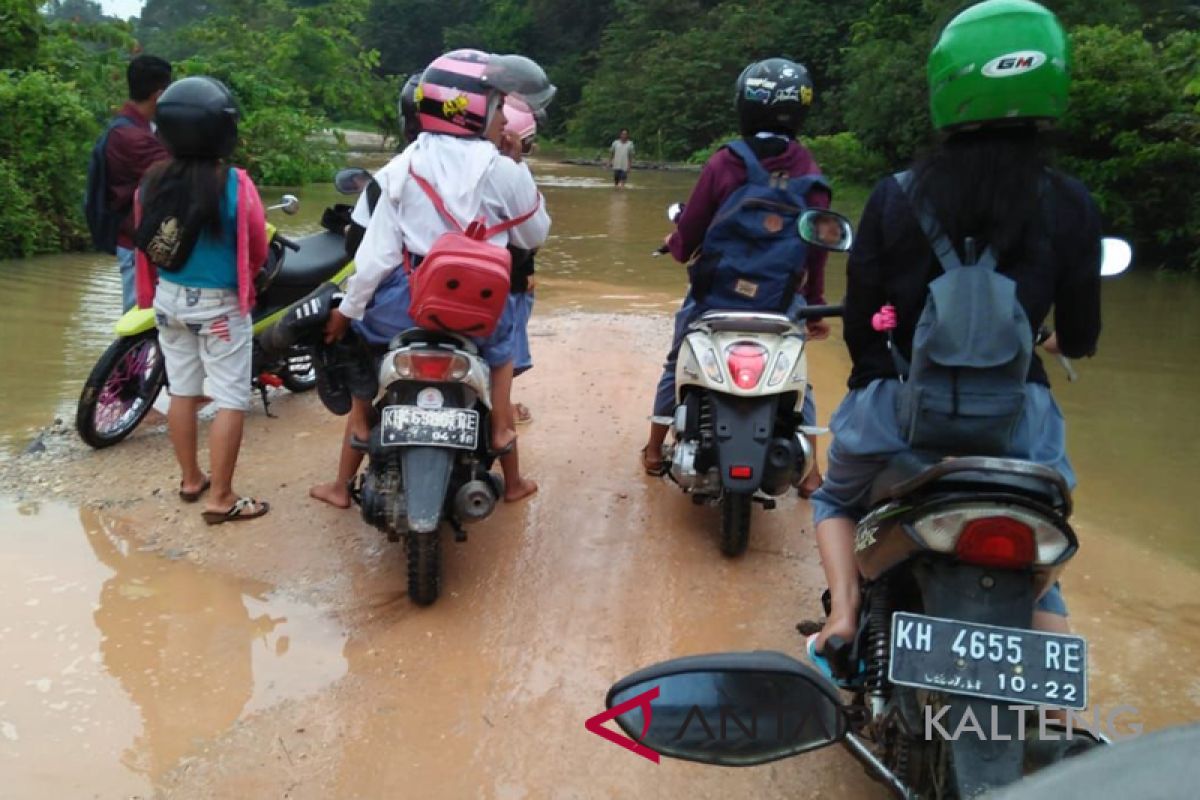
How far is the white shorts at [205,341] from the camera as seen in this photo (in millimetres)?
4352

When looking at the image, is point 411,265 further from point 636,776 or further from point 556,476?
point 636,776

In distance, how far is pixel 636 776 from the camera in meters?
2.87

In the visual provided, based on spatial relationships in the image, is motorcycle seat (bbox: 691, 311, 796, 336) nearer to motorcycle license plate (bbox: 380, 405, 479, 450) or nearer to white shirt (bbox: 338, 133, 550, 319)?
white shirt (bbox: 338, 133, 550, 319)

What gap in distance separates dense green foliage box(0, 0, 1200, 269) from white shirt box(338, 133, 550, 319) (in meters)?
1.70

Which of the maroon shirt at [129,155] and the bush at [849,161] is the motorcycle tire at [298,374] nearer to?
the maroon shirt at [129,155]

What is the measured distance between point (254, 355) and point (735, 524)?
2.83m

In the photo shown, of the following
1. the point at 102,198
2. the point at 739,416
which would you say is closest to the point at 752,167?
the point at 739,416

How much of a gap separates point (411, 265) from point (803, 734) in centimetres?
265

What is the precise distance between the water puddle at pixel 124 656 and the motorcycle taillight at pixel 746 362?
5.67ft

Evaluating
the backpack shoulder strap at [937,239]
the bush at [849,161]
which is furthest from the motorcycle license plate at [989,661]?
the bush at [849,161]

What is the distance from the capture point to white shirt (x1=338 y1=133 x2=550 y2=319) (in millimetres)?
3947

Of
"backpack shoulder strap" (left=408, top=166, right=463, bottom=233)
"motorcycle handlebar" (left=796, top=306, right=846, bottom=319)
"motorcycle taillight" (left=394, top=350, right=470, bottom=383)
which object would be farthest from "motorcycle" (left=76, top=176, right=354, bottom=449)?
"motorcycle handlebar" (left=796, top=306, right=846, bottom=319)

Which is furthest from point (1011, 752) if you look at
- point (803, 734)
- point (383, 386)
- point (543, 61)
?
point (543, 61)

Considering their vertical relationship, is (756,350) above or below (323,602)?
above
